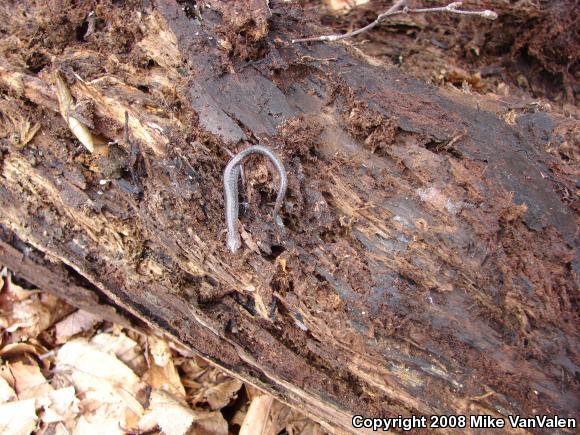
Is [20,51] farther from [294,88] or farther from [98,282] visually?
[294,88]

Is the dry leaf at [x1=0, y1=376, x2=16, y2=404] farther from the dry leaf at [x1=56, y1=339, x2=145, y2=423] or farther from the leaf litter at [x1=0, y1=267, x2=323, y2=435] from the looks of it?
the dry leaf at [x1=56, y1=339, x2=145, y2=423]

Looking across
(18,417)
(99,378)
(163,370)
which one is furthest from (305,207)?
(18,417)

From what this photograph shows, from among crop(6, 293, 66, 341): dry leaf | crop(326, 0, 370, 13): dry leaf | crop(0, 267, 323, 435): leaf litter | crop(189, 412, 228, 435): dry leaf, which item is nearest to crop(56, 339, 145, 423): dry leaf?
crop(0, 267, 323, 435): leaf litter

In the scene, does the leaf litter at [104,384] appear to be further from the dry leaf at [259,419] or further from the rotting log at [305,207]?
the rotting log at [305,207]

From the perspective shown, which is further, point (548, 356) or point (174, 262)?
point (174, 262)

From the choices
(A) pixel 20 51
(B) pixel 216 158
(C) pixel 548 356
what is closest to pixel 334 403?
(C) pixel 548 356

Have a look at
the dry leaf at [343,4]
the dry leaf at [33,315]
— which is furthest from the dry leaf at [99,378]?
the dry leaf at [343,4]
